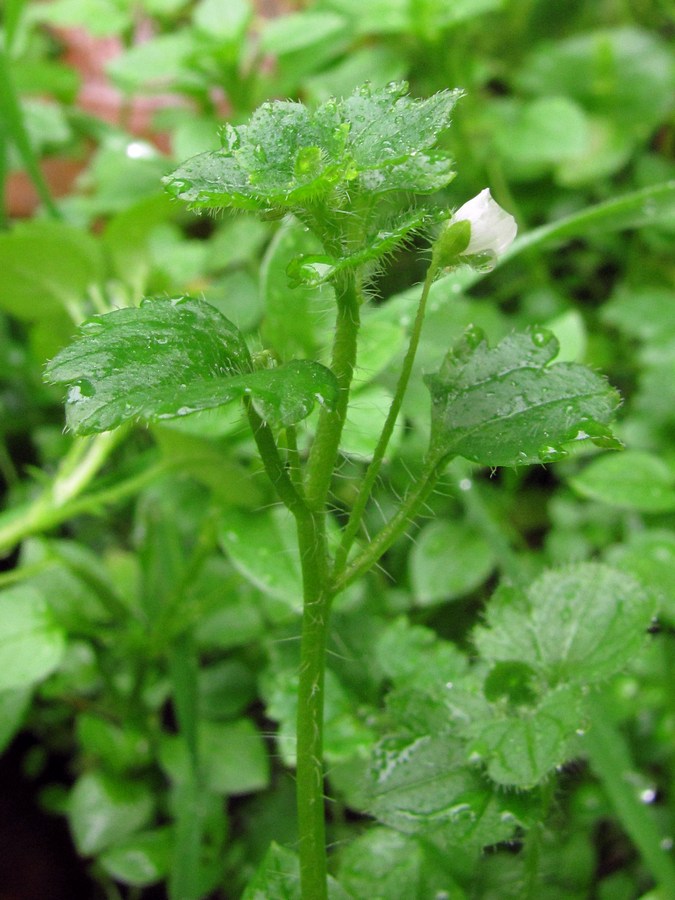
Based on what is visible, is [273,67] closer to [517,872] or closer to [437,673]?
[437,673]

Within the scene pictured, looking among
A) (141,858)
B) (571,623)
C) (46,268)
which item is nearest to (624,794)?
(571,623)

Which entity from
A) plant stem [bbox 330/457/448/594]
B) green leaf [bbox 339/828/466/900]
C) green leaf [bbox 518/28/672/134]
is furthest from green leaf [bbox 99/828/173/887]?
green leaf [bbox 518/28/672/134]

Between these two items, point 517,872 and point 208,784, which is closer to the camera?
point 517,872

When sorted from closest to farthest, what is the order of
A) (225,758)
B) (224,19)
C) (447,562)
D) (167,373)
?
(167,373) → (225,758) → (447,562) → (224,19)

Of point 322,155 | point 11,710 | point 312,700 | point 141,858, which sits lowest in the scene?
point 141,858

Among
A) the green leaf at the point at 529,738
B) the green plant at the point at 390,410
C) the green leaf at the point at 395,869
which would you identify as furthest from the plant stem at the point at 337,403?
the green leaf at the point at 395,869

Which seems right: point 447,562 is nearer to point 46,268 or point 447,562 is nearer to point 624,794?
point 624,794

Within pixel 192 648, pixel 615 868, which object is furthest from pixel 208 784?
pixel 615 868

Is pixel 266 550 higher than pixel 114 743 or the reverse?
higher
